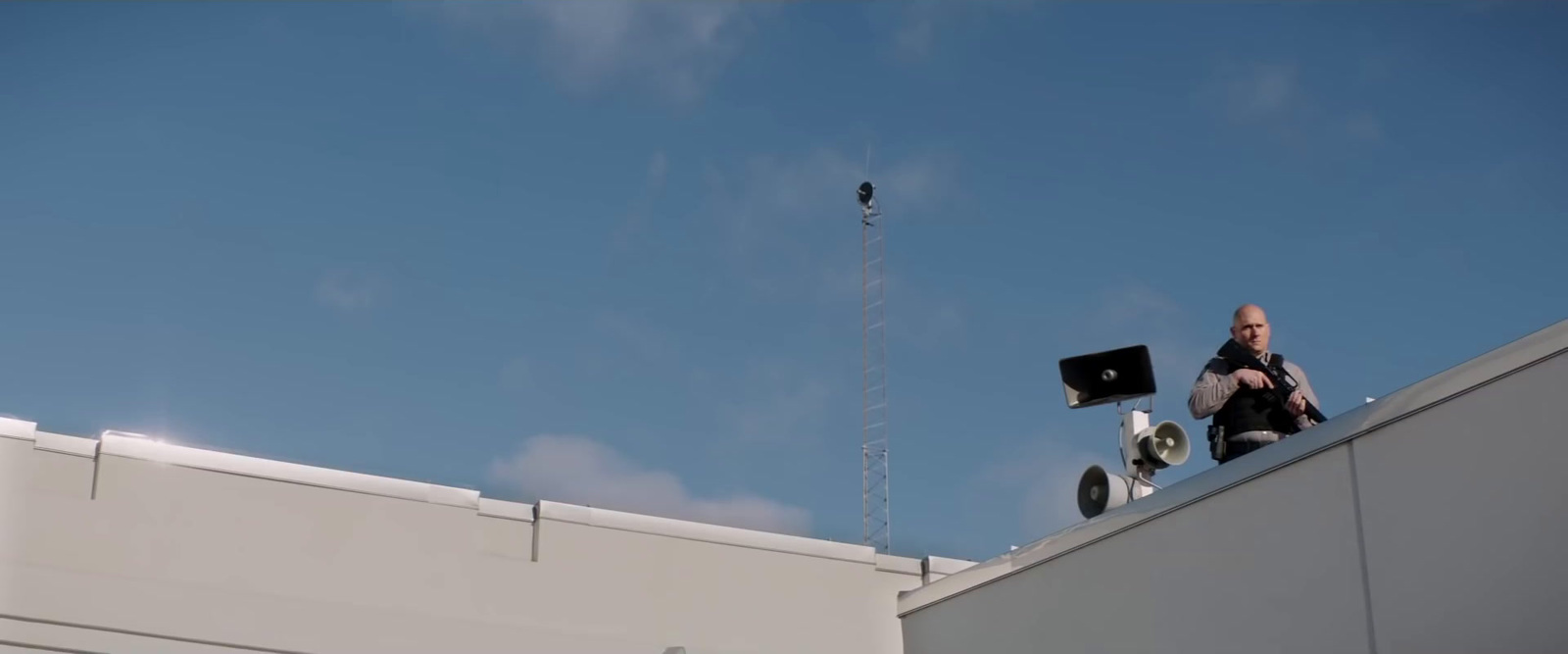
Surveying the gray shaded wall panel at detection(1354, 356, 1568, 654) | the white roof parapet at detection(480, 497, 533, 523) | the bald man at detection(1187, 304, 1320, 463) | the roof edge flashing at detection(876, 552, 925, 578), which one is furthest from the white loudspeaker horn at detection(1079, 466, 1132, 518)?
the white roof parapet at detection(480, 497, 533, 523)

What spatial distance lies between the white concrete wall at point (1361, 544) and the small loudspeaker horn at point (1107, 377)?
3.01ft

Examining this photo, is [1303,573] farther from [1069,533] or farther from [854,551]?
[854,551]

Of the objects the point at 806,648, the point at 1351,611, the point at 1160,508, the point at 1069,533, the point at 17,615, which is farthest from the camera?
the point at 806,648

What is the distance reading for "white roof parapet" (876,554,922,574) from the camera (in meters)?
9.72

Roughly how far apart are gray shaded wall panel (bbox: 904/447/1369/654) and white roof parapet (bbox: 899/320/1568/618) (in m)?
0.05

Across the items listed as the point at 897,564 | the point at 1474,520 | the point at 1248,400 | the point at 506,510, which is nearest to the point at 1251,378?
the point at 1248,400

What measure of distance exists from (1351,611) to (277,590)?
487 centimetres

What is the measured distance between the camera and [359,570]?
8234 mm

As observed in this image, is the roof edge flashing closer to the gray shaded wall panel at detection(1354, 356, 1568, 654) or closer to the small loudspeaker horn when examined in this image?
the small loudspeaker horn

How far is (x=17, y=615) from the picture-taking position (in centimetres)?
737

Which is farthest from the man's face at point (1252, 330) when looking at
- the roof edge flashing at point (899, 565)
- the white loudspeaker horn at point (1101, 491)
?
the roof edge flashing at point (899, 565)

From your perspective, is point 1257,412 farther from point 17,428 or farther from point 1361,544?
point 17,428

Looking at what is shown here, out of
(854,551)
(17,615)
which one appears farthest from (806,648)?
(17,615)

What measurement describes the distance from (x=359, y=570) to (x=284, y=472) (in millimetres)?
602
